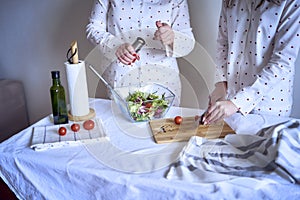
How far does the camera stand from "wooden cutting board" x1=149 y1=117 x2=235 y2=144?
0.94 metres

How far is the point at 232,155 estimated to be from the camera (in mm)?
799

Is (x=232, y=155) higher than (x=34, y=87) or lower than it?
higher

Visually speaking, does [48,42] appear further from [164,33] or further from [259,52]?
[259,52]

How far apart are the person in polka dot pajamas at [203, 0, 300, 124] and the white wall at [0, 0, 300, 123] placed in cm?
48

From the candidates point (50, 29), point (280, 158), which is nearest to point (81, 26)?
point (50, 29)

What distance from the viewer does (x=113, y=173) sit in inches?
30.4

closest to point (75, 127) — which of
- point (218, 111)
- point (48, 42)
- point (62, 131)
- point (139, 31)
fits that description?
point (62, 131)

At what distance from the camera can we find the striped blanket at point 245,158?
71cm

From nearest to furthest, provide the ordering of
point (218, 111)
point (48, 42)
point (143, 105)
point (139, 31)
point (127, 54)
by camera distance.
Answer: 1. point (218, 111)
2. point (143, 105)
3. point (127, 54)
4. point (139, 31)
5. point (48, 42)

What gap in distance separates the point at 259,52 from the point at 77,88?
2.21 feet

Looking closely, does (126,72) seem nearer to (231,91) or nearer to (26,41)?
(231,91)

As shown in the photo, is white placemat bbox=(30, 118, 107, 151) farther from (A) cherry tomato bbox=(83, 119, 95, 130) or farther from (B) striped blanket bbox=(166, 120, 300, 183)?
(B) striped blanket bbox=(166, 120, 300, 183)

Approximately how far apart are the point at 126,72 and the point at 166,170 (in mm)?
796

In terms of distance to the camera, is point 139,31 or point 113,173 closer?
point 113,173
